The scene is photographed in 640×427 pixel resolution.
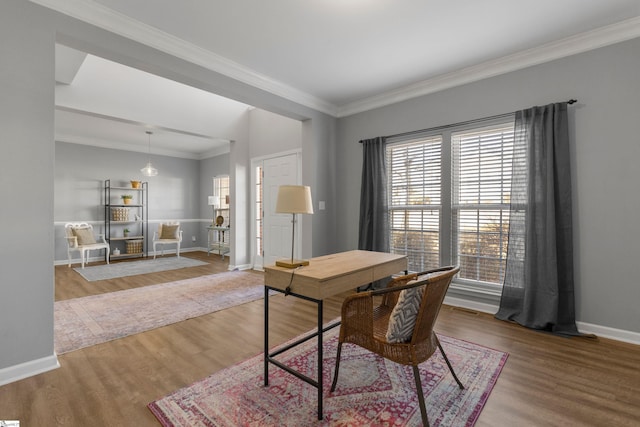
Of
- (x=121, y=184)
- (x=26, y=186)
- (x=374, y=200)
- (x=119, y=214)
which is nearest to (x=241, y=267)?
(x=374, y=200)

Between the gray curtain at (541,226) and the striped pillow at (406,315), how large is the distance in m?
2.04

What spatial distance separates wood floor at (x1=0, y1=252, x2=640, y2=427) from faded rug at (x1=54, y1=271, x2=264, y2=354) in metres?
0.23

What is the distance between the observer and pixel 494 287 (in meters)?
3.42

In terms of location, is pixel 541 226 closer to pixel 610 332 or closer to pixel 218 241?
pixel 610 332

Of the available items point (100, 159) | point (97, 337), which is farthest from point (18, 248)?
point (100, 159)

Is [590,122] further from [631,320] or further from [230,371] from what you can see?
[230,371]

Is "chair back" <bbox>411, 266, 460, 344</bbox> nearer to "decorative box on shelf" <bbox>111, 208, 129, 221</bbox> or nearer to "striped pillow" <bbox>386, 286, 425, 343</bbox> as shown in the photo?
"striped pillow" <bbox>386, 286, 425, 343</bbox>

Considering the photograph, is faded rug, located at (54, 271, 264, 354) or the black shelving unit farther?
the black shelving unit

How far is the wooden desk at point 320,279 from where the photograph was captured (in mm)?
1826

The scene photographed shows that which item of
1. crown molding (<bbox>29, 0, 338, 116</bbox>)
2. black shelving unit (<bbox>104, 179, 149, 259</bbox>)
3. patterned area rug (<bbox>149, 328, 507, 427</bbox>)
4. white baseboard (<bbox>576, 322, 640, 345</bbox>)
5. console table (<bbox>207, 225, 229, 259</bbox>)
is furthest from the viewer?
console table (<bbox>207, 225, 229, 259</bbox>)

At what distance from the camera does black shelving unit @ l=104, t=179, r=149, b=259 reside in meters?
7.35

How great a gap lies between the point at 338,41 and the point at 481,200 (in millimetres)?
2338

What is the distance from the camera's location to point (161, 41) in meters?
2.83

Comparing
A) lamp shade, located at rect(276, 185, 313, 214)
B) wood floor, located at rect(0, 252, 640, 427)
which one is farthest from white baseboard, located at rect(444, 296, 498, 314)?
lamp shade, located at rect(276, 185, 313, 214)
